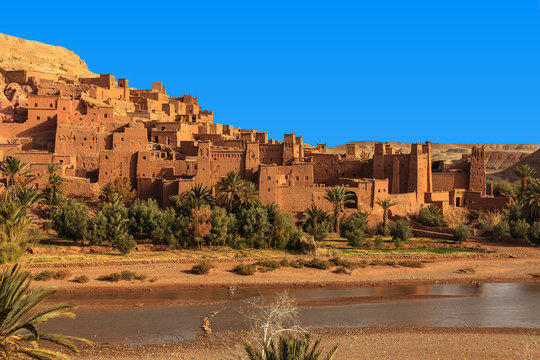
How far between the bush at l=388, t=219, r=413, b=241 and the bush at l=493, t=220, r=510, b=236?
524 cm

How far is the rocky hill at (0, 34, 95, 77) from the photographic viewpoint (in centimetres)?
4762

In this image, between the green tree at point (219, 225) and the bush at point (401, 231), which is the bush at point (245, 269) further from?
the bush at point (401, 231)

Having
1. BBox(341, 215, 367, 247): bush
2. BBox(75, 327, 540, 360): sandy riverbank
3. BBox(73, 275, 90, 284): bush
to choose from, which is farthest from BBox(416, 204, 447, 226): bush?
BBox(73, 275, 90, 284): bush

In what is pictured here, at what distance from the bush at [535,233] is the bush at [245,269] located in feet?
55.6

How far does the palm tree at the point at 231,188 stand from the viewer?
29441 mm

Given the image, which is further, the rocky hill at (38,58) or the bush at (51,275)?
the rocky hill at (38,58)

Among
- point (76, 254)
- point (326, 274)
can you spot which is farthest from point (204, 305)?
point (76, 254)

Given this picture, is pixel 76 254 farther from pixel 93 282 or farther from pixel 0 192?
pixel 0 192

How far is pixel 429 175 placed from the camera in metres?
36.0

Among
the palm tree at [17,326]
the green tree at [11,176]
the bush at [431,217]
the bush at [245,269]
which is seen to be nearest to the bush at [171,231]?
the bush at [245,269]

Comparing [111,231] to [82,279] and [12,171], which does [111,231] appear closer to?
[82,279]

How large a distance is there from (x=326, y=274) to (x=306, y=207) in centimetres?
699

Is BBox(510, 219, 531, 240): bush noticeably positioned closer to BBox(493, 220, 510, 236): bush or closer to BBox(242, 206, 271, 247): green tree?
BBox(493, 220, 510, 236): bush

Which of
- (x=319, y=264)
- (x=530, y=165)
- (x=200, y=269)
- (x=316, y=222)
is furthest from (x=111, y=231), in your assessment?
(x=530, y=165)
